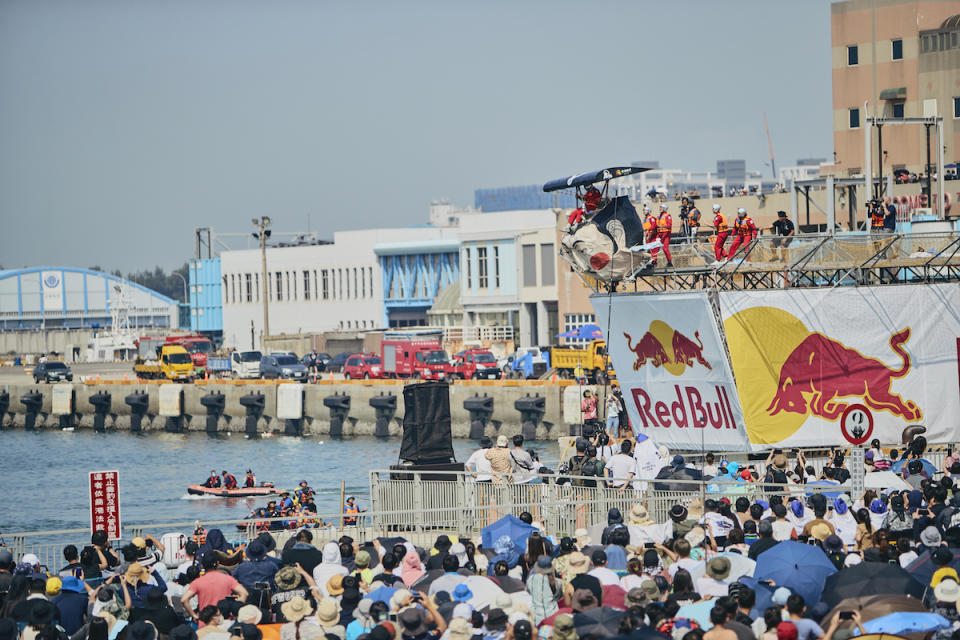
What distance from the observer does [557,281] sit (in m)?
83.7

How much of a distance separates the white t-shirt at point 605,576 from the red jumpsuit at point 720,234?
16634mm

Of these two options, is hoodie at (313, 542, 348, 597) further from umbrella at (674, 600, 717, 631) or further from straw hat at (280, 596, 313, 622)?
umbrella at (674, 600, 717, 631)

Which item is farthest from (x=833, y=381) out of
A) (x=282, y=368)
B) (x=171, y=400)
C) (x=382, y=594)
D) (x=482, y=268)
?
(x=482, y=268)

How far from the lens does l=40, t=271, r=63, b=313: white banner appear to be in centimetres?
17112

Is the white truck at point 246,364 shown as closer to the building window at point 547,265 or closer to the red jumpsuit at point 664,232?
the building window at point 547,265

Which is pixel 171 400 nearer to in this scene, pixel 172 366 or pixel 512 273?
pixel 172 366

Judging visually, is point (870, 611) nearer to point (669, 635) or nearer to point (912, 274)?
point (669, 635)

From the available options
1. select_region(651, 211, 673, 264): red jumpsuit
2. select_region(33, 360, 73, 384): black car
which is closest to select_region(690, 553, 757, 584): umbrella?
select_region(651, 211, 673, 264): red jumpsuit

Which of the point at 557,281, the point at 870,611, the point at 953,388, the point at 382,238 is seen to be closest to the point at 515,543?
the point at 870,611

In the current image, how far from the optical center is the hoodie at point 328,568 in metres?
14.8

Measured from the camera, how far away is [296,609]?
12.9m

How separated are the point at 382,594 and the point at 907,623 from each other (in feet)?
16.8

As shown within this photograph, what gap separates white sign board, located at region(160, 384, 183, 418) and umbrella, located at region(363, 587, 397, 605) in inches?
2436

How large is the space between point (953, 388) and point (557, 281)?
180 feet
